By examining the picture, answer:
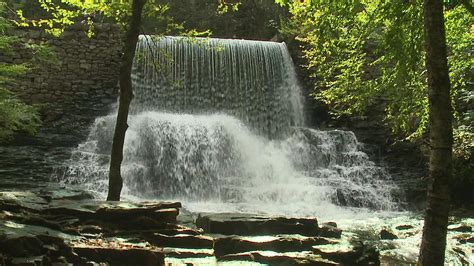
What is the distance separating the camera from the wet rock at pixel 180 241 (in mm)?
5320

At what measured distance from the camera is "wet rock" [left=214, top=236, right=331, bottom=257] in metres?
5.62

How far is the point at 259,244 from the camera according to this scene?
18.7ft

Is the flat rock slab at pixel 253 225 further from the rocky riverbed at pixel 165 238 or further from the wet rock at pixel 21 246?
the wet rock at pixel 21 246

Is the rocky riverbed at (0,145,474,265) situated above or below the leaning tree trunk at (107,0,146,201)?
below

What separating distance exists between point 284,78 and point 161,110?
505 centimetres

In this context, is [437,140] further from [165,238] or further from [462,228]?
[462,228]

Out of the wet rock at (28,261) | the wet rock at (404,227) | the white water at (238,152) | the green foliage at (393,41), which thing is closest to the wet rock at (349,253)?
the white water at (238,152)

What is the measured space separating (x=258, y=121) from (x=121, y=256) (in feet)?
40.7

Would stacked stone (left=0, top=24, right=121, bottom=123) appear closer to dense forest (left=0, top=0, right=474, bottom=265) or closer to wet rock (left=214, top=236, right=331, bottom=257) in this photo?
dense forest (left=0, top=0, right=474, bottom=265)

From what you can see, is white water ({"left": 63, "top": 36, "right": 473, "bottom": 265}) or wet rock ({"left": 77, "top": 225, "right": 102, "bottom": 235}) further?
white water ({"left": 63, "top": 36, "right": 473, "bottom": 265})

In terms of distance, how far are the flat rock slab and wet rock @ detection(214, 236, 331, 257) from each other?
16.2 inches

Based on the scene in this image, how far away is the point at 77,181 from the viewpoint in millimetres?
10945

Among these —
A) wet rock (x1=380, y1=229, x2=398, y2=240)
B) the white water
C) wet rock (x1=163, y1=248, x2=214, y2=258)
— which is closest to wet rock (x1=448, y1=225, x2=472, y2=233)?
the white water

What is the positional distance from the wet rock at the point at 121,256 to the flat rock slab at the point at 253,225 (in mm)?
1739
